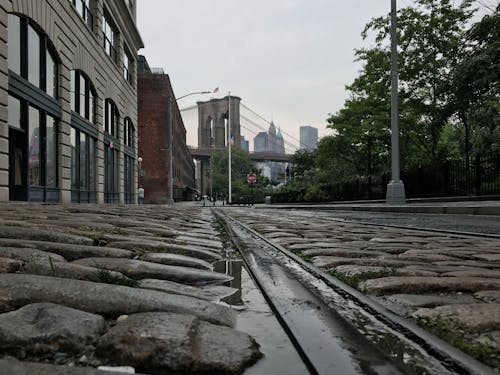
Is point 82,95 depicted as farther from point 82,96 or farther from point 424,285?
point 424,285

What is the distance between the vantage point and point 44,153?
1415 centimetres

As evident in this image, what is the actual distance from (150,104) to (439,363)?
51.6m

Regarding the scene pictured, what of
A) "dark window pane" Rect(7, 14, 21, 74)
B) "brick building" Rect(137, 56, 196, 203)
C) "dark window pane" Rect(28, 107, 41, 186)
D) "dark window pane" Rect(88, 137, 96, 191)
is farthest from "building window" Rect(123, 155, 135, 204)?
"brick building" Rect(137, 56, 196, 203)

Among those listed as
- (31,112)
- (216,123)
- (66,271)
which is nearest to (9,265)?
(66,271)

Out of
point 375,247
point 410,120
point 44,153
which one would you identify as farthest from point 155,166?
point 375,247

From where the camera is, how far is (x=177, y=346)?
138cm

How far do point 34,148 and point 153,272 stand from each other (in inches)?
497

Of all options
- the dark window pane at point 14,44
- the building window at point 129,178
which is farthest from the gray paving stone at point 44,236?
the building window at point 129,178

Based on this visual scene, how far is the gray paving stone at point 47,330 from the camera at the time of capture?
1356mm

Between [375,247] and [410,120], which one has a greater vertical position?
[410,120]

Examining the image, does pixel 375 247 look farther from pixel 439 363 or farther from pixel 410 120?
pixel 410 120

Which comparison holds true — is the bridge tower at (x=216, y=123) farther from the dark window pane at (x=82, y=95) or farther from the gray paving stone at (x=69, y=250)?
the gray paving stone at (x=69, y=250)

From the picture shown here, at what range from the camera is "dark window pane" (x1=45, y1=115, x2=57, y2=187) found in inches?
575

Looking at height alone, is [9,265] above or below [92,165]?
below
